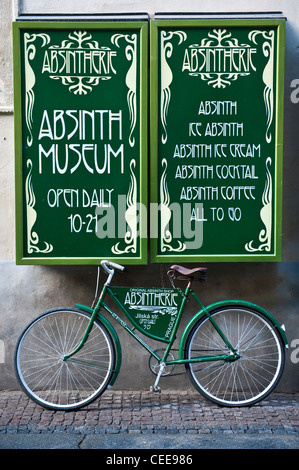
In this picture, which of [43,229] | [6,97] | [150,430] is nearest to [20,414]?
[150,430]

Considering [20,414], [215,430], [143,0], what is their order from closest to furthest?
[215,430] → [20,414] → [143,0]

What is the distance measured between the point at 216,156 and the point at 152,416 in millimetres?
2340

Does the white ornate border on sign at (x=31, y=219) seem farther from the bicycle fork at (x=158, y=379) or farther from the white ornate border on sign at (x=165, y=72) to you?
the bicycle fork at (x=158, y=379)

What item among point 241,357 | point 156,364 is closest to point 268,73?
point 241,357

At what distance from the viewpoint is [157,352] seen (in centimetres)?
554

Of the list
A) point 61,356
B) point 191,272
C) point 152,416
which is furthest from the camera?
point 61,356

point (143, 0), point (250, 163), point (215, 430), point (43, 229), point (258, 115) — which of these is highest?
point (143, 0)

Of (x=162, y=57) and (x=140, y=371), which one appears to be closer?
(x=162, y=57)

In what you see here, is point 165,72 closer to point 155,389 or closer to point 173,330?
point 173,330

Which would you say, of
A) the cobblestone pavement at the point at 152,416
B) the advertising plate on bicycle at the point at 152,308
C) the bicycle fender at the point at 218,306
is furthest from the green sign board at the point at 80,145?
the cobblestone pavement at the point at 152,416

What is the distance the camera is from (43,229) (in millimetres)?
5496

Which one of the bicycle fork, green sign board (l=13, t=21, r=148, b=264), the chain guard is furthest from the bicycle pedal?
green sign board (l=13, t=21, r=148, b=264)

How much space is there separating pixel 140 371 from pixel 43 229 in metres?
1.65

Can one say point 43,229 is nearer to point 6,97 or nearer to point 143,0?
point 6,97
